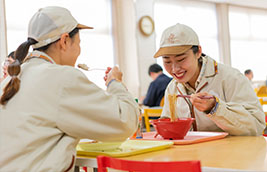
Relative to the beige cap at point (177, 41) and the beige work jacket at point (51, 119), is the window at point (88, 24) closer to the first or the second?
the beige cap at point (177, 41)

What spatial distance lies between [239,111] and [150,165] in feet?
3.39

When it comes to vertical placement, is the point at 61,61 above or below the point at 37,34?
below

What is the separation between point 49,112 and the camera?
4.42 ft

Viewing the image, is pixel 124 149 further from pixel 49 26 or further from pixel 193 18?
pixel 193 18

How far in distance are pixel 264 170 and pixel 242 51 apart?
1054cm

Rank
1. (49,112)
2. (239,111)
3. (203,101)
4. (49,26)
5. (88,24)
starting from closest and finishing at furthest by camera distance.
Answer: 1. (49,112)
2. (49,26)
3. (203,101)
4. (239,111)
5. (88,24)

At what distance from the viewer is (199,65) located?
2.29 metres

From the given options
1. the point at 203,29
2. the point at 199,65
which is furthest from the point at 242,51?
the point at 199,65

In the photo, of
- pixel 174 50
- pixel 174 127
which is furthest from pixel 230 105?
pixel 174 50

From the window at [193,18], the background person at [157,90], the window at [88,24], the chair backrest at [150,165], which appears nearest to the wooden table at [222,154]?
the chair backrest at [150,165]

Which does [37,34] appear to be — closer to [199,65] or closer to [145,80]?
[199,65]

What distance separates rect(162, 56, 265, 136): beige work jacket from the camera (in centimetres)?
193

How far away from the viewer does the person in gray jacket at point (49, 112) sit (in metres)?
1.33

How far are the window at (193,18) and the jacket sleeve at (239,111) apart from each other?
6253 mm
